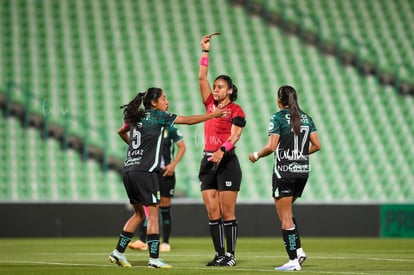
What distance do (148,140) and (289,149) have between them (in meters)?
1.58

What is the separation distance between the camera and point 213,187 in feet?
36.5

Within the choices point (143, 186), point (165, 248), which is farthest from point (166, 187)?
point (143, 186)

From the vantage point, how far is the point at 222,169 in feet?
36.2

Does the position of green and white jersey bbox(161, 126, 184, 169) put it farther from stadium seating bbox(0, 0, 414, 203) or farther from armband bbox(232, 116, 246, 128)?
stadium seating bbox(0, 0, 414, 203)

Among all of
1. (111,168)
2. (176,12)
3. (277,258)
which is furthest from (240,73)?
(277,258)

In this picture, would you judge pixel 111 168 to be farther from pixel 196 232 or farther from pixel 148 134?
pixel 148 134

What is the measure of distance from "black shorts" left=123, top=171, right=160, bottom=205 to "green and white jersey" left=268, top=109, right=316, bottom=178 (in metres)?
1.36

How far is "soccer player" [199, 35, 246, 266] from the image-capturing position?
36.0 ft

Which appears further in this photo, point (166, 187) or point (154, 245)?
point (166, 187)

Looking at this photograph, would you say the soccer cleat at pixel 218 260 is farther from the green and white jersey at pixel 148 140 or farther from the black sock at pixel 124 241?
the green and white jersey at pixel 148 140

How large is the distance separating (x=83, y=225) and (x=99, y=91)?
5.12 metres

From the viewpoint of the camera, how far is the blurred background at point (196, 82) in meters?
22.5

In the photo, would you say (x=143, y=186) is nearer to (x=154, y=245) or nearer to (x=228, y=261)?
(x=154, y=245)

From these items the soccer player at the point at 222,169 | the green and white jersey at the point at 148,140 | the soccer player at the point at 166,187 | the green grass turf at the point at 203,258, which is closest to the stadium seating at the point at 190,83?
the green grass turf at the point at 203,258
